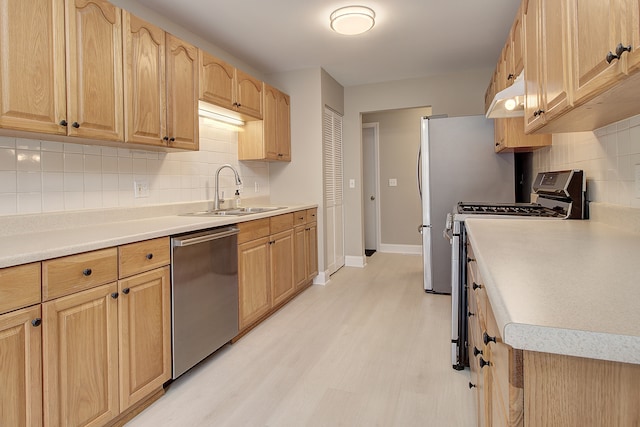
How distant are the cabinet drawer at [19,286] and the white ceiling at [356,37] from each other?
2.01 m

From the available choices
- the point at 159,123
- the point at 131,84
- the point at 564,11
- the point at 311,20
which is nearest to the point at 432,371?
the point at 564,11

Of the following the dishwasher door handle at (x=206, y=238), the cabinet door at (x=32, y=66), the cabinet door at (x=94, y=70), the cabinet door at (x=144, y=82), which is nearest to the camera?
the cabinet door at (x=32, y=66)

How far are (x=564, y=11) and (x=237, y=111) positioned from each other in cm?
239

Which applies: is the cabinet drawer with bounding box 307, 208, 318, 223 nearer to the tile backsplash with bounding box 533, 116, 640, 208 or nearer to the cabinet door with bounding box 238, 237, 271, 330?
the cabinet door with bounding box 238, 237, 271, 330

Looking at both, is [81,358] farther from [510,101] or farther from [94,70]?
[510,101]

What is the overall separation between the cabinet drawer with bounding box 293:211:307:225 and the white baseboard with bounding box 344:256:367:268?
4.28 ft

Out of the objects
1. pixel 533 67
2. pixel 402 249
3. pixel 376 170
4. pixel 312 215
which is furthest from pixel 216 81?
pixel 402 249

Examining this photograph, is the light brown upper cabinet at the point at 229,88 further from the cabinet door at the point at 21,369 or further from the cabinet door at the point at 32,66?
the cabinet door at the point at 21,369

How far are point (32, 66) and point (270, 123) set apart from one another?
7.03 feet

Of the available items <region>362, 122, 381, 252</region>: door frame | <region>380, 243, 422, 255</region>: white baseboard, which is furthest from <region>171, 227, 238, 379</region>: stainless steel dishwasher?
<region>380, 243, 422, 255</region>: white baseboard

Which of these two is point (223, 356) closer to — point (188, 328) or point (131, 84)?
point (188, 328)

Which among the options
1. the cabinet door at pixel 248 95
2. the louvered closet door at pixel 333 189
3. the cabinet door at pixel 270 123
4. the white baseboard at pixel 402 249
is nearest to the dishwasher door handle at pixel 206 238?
the cabinet door at pixel 248 95

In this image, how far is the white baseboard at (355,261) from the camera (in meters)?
4.70

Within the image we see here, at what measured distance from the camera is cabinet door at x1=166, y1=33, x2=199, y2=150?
233 cm
